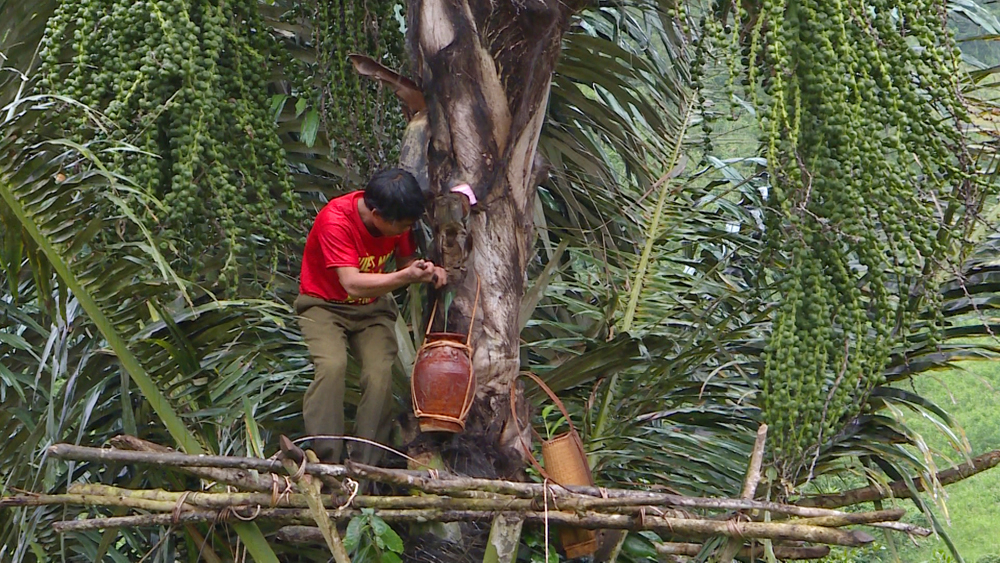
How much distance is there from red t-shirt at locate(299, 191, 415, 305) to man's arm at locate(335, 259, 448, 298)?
2.1 inches

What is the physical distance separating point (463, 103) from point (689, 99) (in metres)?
1.53

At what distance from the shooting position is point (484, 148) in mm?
3035

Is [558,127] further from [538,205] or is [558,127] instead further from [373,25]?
[373,25]

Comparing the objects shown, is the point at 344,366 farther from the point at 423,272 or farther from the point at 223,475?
the point at 223,475

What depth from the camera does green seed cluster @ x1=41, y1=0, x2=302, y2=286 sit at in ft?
8.81

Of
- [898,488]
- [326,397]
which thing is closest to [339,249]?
[326,397]

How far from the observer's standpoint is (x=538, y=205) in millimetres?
4262

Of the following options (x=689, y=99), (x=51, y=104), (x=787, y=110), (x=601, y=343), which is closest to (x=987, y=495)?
(x=689, y=99)

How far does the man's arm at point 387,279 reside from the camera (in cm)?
296

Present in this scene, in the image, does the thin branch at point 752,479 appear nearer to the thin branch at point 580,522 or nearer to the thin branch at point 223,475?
the thin branch at point 580,522

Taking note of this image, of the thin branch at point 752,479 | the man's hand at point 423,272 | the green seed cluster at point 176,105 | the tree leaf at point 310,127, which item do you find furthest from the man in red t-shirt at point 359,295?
the thin branch at point 752,479

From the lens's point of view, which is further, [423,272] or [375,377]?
[375,377]

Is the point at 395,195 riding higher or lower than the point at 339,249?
higher

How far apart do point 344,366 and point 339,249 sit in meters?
0.32
